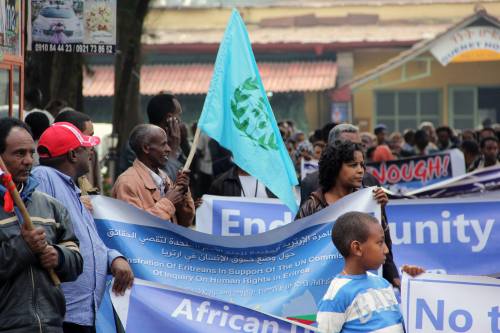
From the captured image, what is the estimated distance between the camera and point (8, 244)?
5.39 m

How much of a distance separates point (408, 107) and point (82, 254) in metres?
33.0

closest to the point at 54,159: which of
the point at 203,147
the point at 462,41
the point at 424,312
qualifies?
the point at 424,312

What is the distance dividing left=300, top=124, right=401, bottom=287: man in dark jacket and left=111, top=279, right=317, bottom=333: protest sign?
49.6 inches

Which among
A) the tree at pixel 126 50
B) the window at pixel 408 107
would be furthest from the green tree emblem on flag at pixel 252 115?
the window at pixel 408 107

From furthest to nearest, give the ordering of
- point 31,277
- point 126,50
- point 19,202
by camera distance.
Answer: point 126,50 → point 31,277 → point 19,202

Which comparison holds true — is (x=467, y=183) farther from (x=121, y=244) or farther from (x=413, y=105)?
(x=413, y=105)

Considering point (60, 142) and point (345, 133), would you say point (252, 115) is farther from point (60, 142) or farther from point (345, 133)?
point (60, 142)

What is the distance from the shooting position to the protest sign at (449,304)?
A: 7387mm

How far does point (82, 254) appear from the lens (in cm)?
613

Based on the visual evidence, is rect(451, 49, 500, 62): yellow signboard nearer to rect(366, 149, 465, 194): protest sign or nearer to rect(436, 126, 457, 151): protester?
rect(436, 126, 457, 151): protester

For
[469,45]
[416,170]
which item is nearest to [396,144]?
[416,170]

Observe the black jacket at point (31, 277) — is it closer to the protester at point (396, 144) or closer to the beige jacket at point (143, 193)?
the beige jacket at point (143, 193)

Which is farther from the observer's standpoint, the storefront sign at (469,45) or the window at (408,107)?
the window at (408,107)

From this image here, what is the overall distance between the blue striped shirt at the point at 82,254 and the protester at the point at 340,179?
170 centimetres
